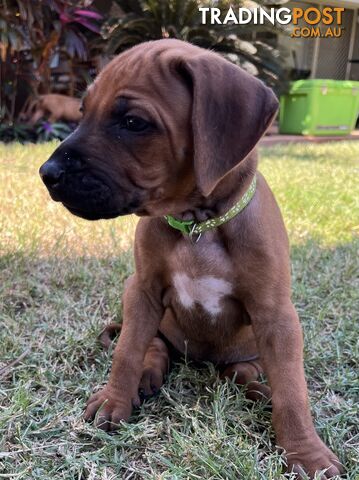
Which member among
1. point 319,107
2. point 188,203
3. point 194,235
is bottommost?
point 319,107

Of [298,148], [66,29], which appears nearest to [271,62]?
[298,148]

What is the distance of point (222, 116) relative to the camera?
5.78 ft

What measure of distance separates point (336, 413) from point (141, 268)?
2.88 feet

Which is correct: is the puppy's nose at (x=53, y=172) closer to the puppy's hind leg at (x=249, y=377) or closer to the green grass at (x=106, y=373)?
the green grass at (x=106, y=373)

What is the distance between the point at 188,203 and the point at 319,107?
9989 mm

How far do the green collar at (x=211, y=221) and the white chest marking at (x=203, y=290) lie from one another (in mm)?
157

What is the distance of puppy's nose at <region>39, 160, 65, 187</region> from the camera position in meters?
1.72

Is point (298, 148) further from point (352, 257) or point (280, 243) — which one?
point (280, 243)

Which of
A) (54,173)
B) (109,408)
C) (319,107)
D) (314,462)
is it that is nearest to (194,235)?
(54,173)

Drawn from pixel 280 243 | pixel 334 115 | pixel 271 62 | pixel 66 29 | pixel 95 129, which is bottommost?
pixel 334 115

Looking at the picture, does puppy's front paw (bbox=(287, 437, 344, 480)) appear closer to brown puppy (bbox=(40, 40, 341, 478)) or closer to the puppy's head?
brown puppy (bbox=(40, 40, 341, 478))

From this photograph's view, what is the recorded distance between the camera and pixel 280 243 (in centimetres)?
201

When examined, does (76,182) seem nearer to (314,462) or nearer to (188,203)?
(188,203)

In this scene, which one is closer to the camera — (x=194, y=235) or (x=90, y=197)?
(x=90, y=197)
